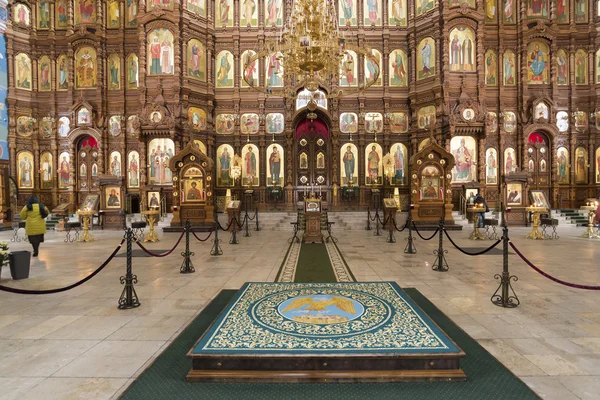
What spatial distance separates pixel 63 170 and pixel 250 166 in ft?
38.3

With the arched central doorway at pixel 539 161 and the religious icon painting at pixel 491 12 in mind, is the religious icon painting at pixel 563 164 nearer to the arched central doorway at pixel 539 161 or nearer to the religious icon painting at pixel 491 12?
the arched central doorway at pixel 539 161

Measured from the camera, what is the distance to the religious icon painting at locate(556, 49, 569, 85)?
20828mm

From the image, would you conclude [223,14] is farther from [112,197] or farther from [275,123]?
[112,197]

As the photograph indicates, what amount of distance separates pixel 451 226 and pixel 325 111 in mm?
10422

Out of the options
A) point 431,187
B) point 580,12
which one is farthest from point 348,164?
point 580,12

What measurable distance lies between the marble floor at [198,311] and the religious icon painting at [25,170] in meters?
14.3

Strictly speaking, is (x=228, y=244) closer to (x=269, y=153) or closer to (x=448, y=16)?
(x=269, y=153)

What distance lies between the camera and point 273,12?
21656mm

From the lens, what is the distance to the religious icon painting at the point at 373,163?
21188 mm

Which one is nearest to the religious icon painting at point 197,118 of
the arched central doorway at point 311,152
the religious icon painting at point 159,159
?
the religious icon painting at point 159,159

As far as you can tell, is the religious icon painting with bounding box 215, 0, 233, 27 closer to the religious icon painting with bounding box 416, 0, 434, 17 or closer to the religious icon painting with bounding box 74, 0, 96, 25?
the religious icon painting with bounding box 74, 0, 96, 25

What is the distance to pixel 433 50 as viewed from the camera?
66.0ft

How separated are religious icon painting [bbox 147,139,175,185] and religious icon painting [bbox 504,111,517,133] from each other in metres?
20.2

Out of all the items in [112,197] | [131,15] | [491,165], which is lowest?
[112,197]
